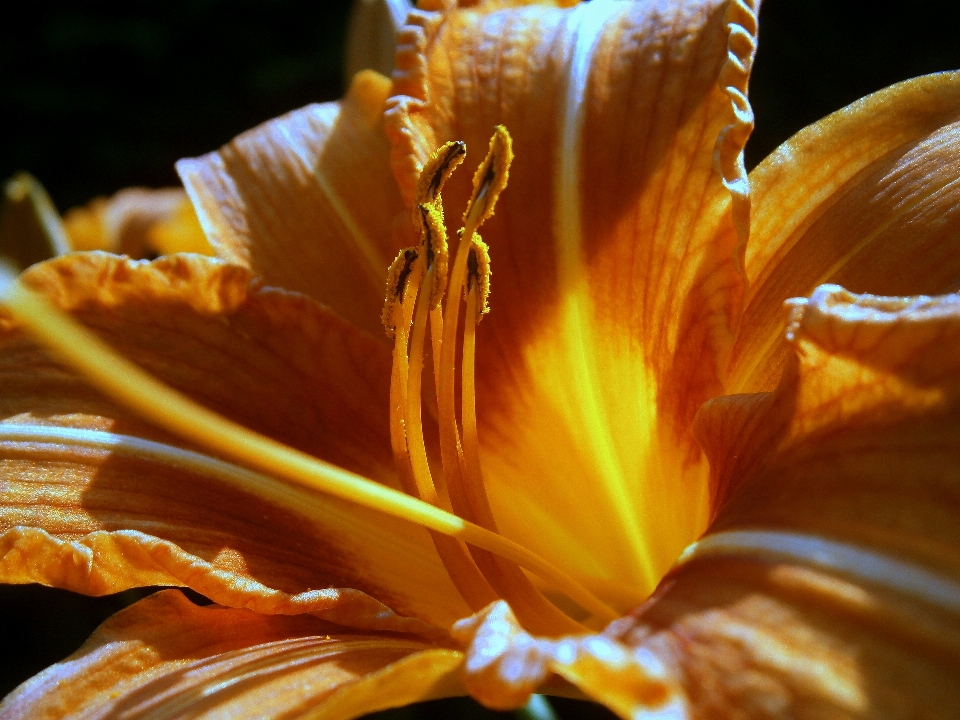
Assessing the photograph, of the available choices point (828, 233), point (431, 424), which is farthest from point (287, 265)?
point (828, 233)

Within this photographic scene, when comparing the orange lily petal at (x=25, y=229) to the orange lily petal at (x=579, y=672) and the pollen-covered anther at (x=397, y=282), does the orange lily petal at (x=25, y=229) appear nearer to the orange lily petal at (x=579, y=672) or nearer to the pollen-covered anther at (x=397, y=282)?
the pollen-covered anther at (x=397, y=282)

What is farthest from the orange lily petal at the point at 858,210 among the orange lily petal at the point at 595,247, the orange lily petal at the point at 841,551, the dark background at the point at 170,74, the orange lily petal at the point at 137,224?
the dark background at the point at 170,74

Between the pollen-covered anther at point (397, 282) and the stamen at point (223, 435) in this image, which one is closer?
the stamen at point (223, 435)

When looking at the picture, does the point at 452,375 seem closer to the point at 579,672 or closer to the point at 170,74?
the point at 579,672

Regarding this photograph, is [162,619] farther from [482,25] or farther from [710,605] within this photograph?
[482,25]

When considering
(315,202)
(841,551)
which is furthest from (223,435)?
(315,202)

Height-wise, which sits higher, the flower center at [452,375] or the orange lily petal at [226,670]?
the flower center at [452,375]

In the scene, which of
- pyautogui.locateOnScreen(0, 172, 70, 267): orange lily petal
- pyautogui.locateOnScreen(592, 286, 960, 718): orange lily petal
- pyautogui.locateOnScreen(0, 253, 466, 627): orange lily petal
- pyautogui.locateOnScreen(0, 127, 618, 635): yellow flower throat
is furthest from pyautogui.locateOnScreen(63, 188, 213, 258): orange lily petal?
pyautogui.locateOnScreen(592, 286, 960, 718): orange lily petal
